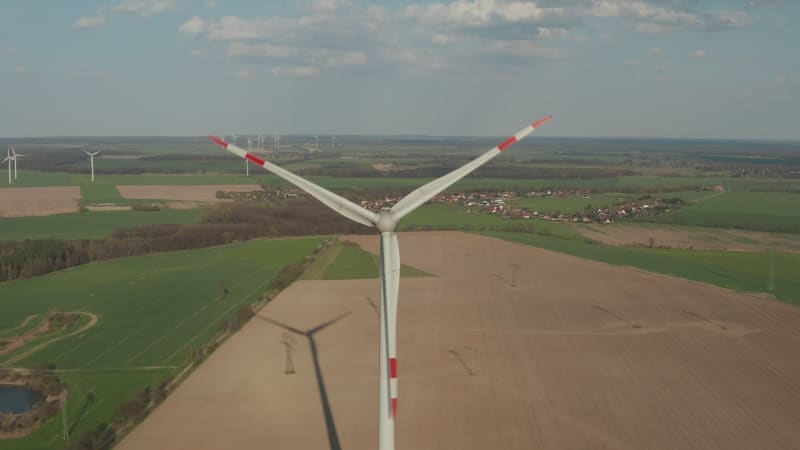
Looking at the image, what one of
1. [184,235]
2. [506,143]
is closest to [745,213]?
[184,235]

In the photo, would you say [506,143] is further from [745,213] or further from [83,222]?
[745,213]

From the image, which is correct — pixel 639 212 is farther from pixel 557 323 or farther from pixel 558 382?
pixel 558 382

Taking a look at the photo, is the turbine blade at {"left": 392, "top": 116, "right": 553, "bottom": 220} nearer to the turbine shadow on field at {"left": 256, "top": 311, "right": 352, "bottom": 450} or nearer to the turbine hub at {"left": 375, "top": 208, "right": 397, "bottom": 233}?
the turbine hub at {"left": 375, "top": 208, "right": 397, "bottom": 233}

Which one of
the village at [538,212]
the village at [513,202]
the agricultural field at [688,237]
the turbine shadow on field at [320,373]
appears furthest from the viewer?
the village at [513,202]

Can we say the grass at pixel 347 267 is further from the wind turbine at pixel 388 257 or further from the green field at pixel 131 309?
the wind turbine at pixel 388 257

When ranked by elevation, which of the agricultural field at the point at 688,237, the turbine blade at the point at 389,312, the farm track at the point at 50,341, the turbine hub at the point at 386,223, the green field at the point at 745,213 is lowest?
the farm track at the point at 50,341

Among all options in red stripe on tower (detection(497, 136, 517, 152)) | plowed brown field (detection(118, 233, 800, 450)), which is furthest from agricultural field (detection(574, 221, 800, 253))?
red stripe on tower (detection(497, 136, 517, 152))

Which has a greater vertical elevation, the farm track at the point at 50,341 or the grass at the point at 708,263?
the grass at the point at 708,263

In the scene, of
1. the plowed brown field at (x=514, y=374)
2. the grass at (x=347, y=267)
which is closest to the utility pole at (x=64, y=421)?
the plowed brown field at (x=514, y=374)

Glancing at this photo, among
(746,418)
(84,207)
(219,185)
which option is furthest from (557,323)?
(219,185)
